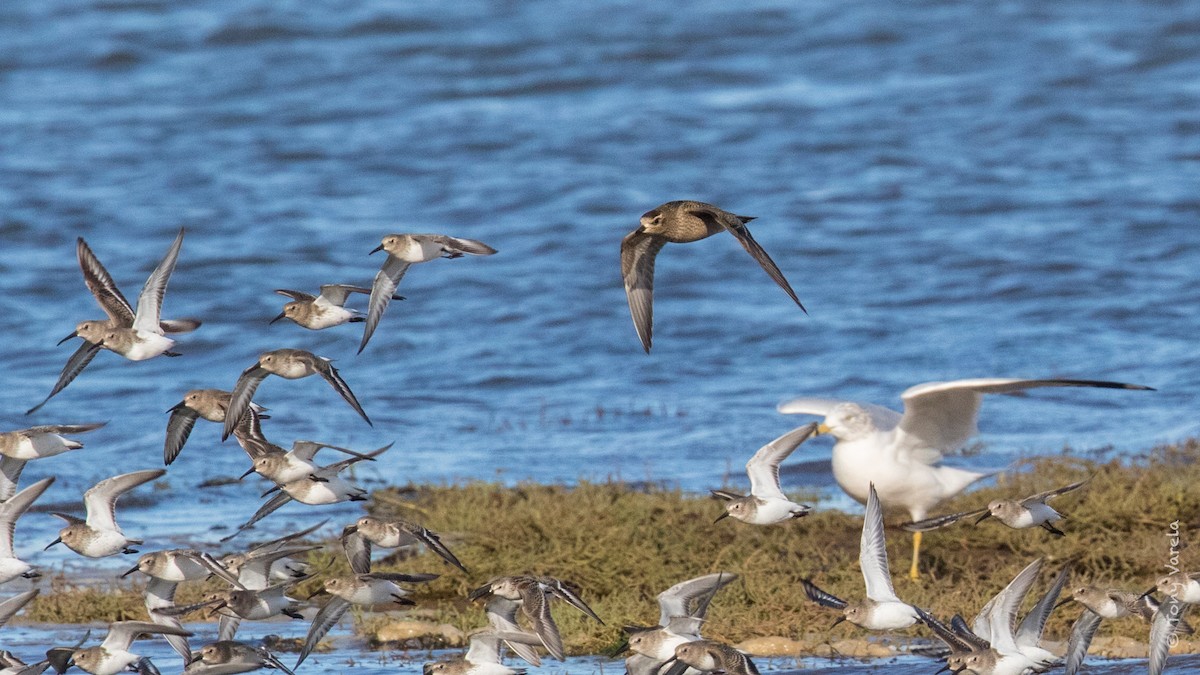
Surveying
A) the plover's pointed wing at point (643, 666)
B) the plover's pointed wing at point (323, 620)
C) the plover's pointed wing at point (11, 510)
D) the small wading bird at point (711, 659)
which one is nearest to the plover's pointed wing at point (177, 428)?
the plover's pointed wing at point (11, 510)

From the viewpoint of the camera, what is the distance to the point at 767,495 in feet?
23.9

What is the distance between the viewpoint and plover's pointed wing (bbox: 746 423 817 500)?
7.27 m

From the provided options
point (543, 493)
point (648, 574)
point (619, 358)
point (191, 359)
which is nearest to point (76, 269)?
point (191, 359)

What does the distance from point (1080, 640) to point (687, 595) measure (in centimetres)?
155

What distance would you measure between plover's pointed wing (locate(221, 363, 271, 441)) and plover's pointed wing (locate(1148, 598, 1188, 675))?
12.4 feet

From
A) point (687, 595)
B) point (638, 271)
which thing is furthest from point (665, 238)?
point (687, 595)

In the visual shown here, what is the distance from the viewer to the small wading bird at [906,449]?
9789 millimetres

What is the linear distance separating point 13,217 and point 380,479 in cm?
1226

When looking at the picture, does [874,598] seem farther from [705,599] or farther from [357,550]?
[357,550]

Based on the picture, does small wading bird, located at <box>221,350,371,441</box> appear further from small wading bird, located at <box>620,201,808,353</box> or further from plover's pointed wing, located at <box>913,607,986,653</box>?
plover's pointed wing, located at <box>913,607,986,653</box>

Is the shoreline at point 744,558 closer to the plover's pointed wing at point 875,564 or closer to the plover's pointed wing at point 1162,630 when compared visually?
the plover's pointed wing at point 1162,630

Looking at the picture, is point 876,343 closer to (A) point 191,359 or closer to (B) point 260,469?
(A) point 191,359

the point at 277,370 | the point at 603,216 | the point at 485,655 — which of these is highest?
the point at 277,370

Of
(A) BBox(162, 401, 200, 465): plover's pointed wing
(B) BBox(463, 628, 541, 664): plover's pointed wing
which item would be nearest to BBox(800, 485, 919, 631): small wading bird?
(B) BBox(463, 628, 541, 664): plover's pointed wing
